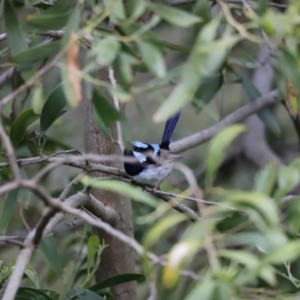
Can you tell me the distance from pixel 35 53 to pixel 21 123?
1.70 ft

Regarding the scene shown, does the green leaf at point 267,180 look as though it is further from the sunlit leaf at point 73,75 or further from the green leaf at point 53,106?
the green leaf at point 53,106

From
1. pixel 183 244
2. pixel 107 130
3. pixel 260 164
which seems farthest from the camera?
pixel 260 164

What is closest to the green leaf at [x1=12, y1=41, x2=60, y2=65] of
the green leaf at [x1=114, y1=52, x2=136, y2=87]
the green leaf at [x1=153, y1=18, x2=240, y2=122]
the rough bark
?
the green leaf at [x1=114, y1=52, x2=136, y2=87]

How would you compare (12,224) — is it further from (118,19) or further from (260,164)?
(118,19)

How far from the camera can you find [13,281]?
3.40ft

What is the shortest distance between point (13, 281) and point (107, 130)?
478 mm

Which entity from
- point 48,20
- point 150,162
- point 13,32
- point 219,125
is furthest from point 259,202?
point 219,125

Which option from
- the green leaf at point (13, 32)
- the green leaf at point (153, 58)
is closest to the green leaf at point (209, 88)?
the green leaf at point (13, 32)

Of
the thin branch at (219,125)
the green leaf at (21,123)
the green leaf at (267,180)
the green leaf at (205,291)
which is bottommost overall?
the thin branch at (219,125)

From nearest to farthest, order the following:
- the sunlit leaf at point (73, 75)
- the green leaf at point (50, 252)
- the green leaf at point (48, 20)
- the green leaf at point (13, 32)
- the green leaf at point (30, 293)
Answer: the sunlit leaf at point (73, 75), the green leaf at point (48, 20), the green leaf at point (13, 32), the green leaf at point (30, 293), the green leaf at point (50, 252)

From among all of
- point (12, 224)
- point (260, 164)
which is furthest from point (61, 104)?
point (12, 224)

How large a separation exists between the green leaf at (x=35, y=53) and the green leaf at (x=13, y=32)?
16cm

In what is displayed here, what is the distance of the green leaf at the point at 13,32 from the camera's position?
1.21 meters

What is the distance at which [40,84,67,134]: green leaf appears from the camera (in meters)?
1.52
